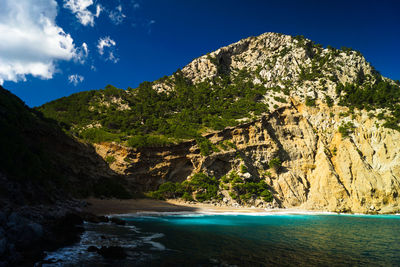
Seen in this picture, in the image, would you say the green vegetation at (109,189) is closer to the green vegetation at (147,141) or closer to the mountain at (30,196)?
the mountain at (30,196)

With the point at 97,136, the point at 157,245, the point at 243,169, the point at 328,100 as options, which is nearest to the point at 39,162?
the point at 157,245

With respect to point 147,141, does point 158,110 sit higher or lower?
higher

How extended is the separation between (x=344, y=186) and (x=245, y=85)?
1477 inches

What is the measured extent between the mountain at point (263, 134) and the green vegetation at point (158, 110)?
0.26 m

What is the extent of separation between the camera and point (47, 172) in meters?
16.5

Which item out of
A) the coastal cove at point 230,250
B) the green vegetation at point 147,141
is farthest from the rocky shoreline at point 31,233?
the green vegetation at point 147,141

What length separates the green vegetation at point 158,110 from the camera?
4134cm

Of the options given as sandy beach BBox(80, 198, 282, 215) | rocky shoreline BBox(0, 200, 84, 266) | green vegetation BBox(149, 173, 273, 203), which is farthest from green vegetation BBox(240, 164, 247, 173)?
rocky shoreline BBox(0, 200, 84, 266)

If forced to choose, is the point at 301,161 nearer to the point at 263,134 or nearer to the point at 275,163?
the point at 275,163

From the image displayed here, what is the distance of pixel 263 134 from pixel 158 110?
25.2m

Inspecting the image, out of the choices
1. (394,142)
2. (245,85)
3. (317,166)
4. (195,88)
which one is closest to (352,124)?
(394,142)

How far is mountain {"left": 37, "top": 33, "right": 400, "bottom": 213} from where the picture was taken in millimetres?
37125

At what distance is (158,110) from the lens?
53125mm

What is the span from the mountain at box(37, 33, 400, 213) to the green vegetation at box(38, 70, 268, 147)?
0.85 feet
